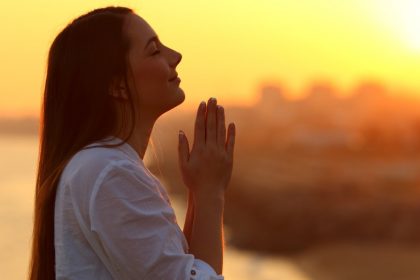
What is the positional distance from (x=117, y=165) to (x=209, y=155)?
241 mm

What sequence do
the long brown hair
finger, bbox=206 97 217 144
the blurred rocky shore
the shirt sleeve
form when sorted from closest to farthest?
the shirt sleeve → the long brown hair → finger, bbox=206 97 217 144 → the blurred rocky shore

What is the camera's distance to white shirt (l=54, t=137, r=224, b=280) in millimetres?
1358

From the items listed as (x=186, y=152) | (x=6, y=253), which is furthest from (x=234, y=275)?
(x=186, y=152)

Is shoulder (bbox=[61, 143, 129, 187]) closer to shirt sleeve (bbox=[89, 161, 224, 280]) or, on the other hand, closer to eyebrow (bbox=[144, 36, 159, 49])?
shirt sleeve (bbox=[89, 161, 224, 280])

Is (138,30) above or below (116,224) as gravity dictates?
above

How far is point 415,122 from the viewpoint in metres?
78.1

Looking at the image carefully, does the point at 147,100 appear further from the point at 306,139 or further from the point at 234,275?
the point at 306,139

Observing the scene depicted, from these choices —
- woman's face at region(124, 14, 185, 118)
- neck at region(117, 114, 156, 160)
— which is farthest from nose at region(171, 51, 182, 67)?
neck at region(117, 114, 156, 160)

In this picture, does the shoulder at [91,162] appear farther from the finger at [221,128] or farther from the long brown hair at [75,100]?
the finger at [221,128]

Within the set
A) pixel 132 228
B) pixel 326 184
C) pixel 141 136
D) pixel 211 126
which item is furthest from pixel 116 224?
pixel 326 184

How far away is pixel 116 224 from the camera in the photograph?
53.4 inches

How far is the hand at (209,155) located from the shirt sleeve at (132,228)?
187 millimetres

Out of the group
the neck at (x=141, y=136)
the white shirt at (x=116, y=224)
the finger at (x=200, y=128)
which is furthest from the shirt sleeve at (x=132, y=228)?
the finger at (x=200, y=128)

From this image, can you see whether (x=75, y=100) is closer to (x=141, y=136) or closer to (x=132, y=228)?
(x=141, y=136)
